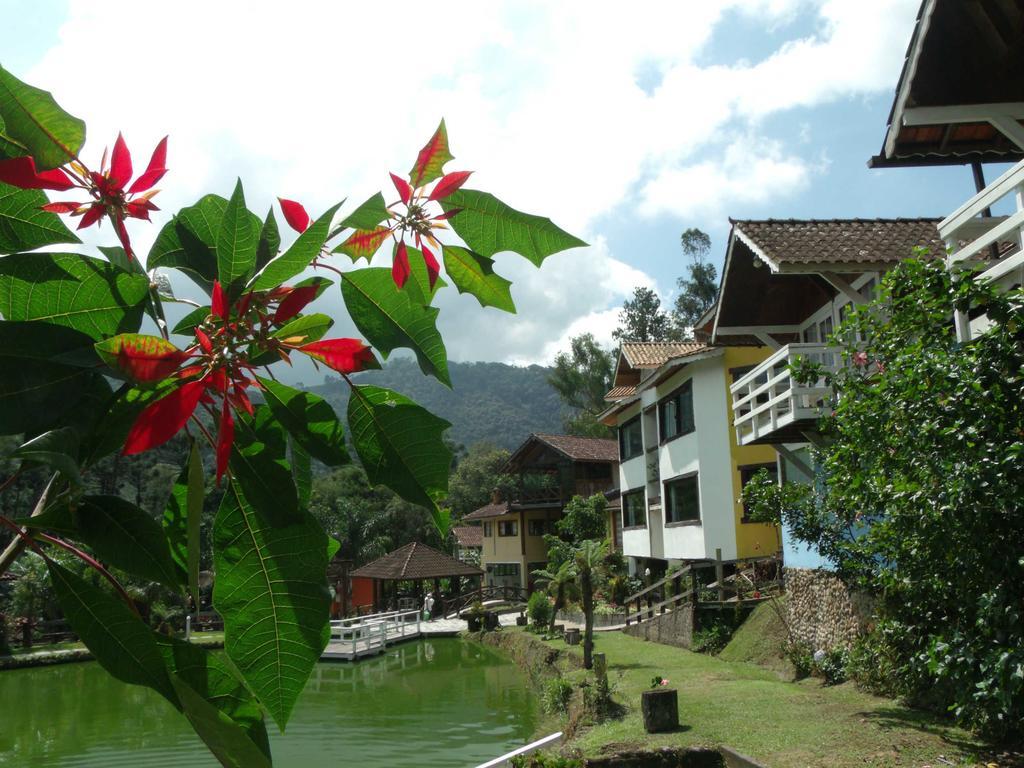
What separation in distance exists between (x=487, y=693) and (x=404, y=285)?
18.8 metres

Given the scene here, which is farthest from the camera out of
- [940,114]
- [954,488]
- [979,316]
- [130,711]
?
[130,711]

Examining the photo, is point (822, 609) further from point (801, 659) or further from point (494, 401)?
point (494, 401)

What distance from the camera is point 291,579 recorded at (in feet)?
2.15

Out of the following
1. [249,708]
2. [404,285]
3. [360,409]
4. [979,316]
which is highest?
[979,316]

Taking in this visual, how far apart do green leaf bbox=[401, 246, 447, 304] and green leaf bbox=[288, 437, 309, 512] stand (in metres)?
0.18

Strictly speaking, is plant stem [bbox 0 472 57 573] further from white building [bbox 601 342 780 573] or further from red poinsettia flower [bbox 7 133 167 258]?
white building [bbox 601 342 780 573]

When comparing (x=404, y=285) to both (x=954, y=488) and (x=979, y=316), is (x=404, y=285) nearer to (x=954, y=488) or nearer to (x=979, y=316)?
(x=954, y=488)

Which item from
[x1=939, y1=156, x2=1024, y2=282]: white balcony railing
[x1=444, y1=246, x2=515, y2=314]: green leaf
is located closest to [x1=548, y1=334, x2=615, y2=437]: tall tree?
[x1=939, y1=156, x2=1024, y2=282]: white balcony railing

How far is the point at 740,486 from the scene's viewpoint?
19.1 meters

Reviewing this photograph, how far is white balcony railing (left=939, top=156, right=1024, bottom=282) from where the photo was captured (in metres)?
6.64

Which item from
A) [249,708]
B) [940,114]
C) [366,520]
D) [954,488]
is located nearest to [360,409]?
[249,708]

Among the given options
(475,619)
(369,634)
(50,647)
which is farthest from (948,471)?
(50,647)

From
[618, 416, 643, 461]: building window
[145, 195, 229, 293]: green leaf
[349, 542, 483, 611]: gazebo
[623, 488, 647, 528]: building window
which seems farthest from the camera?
[349, 542, 483, 611]: gazebo

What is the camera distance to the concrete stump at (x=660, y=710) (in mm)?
10023
